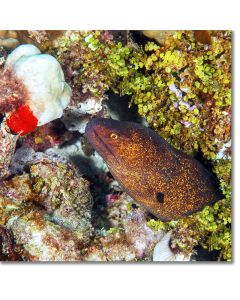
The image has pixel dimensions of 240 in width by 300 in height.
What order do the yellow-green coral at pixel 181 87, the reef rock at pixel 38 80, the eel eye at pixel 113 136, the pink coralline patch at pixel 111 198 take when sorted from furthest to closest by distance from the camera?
1. the pink coralline patch at pixel 111 198
2. the yellow-green coral at pixel 181 87
3. the eel eye at pixel 113 136
4. the reef rock at pixel 38 80

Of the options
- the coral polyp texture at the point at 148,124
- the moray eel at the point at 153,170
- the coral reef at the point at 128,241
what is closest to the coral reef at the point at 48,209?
the coral polyp texture at the point at 148,124

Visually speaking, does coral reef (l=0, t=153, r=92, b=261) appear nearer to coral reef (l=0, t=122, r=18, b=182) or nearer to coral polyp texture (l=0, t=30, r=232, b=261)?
coral polyp texture (l=0, t=30, r=232, b=261)

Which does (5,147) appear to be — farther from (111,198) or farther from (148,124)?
(111,198)

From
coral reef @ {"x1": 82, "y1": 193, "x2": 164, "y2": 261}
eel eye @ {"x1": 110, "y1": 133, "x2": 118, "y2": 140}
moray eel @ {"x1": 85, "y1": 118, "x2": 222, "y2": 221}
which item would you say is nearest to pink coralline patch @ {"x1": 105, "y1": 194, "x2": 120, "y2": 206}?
coral reef @ {"x1": 82, "y1": 193, "x2": 164, "y2": 261}

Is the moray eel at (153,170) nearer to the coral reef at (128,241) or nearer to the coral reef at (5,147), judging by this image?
the coral reef at (128,241)
